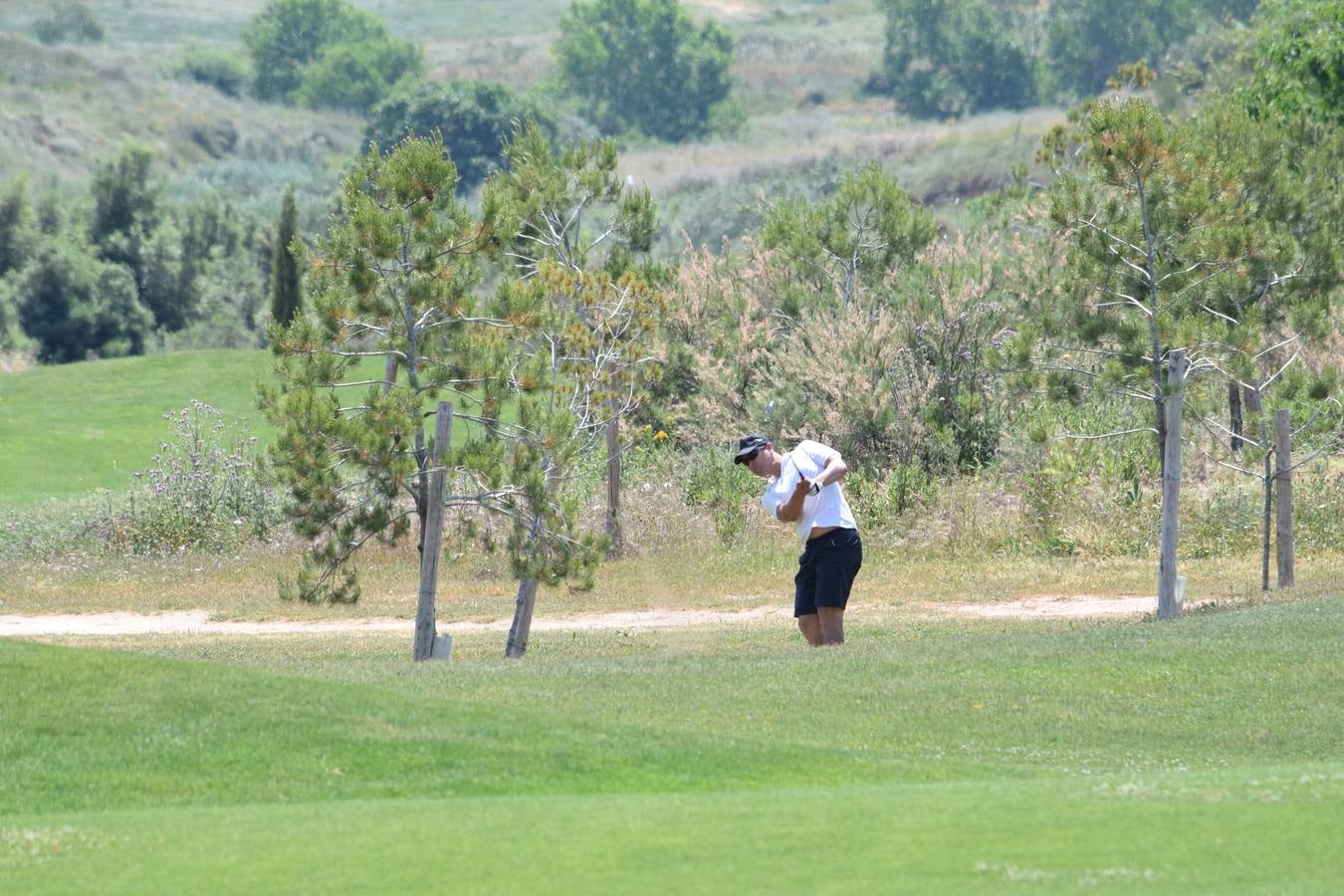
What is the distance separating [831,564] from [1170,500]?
139 inches

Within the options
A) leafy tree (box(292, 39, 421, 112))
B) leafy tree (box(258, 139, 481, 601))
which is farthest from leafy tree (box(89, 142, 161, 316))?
leafy tree (box(292, 39, 421, 112))

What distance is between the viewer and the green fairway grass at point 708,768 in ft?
21.9

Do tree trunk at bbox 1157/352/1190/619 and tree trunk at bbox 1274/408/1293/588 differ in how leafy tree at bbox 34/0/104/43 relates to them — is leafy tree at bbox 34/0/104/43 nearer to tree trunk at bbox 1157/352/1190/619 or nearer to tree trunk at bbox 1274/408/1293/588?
tree trunk at bbox 1274/408/1293/588

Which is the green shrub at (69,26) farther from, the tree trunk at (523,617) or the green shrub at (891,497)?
the tree trunk at (523,617)

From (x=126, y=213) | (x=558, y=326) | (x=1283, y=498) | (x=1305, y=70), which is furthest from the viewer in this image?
(x=126, y=213)

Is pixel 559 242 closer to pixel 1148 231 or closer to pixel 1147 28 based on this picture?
pixel 1148 231

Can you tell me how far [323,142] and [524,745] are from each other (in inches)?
4619

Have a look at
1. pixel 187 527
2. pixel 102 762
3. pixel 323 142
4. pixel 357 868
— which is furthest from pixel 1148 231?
pixel 323 142

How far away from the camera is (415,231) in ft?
47.2

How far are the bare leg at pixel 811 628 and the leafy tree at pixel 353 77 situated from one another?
13514 cm

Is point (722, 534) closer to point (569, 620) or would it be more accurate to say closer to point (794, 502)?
point (569, 620)

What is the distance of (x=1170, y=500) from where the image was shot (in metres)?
15.2

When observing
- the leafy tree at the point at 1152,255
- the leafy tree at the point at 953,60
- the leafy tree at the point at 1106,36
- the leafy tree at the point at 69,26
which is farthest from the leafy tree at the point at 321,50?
the leafy tree at the point at 1152,255

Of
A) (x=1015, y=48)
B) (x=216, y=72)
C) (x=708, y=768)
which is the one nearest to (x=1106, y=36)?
(x=1015, y=48)
